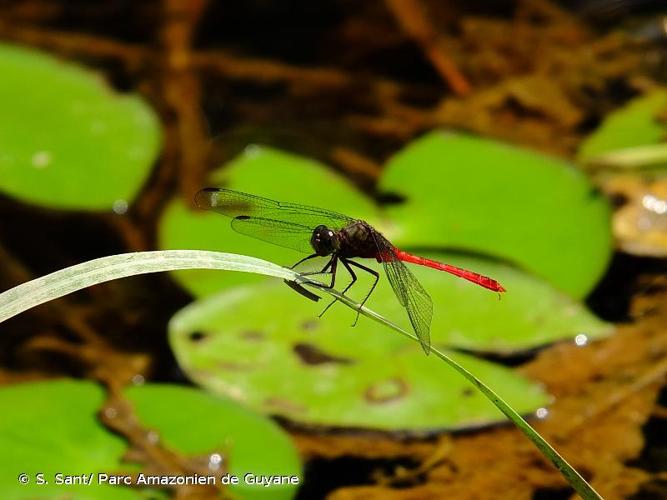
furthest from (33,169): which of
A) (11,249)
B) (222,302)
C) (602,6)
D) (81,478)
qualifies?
(602,6)

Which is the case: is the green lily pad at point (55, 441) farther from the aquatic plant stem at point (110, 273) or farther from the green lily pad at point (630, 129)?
the green lily pad at point (630, 129)

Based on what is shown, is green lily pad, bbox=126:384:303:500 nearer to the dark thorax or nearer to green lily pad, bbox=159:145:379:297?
green lily pad, bbox=159:145:379:297

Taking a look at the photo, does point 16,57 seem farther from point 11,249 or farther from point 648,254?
point 648,254

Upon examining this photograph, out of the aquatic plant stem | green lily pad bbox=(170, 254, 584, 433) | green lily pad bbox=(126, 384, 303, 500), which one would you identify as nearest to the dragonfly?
green lily pad bbox=(170, 254, 584, 433)

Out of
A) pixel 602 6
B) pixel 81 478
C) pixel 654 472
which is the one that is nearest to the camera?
pixel 81 478

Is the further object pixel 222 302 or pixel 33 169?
pixel 33 169
